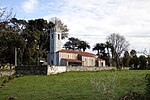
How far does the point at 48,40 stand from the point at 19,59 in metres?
19.3

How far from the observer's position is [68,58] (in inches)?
3137

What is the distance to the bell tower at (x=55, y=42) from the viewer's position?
71.1 meters

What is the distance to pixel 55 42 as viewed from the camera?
7269 cm

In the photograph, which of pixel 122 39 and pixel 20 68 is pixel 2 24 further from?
pixel 122 39

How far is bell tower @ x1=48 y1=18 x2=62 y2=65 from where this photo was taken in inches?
2798

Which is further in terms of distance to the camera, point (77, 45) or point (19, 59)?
point (77, 45)

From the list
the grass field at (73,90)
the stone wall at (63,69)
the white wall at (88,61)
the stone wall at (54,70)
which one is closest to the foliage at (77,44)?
the white wall at (88,61)

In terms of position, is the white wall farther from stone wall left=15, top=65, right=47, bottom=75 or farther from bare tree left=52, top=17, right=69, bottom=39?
stone wall left=15, top=65, right=47, bottom=75

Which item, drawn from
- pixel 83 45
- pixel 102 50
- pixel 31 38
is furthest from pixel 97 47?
pixel 31 38

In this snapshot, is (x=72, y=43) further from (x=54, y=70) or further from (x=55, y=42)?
(x=54, y=70)

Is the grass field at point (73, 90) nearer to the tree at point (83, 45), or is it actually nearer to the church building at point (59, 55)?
the church building at point (59, 55)

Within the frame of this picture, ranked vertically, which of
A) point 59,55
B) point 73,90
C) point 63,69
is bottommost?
point 73,90

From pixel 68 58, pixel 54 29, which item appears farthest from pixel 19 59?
pixel 68 58

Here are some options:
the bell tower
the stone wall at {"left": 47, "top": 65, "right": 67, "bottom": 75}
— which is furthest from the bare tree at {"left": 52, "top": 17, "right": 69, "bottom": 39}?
the stone wall at {"left": 47, "top": 65, "right": 67, "bottom": 75}
